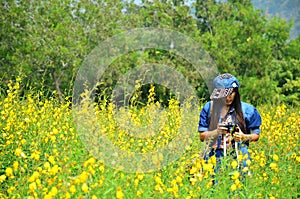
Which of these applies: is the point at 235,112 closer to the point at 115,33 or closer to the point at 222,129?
the point at 222,129

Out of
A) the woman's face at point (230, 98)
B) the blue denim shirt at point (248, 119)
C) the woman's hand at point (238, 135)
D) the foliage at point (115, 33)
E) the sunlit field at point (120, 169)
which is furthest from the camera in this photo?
the foliage at point (115, 33)

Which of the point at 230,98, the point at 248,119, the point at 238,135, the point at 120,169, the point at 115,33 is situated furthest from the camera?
the point at 115,33

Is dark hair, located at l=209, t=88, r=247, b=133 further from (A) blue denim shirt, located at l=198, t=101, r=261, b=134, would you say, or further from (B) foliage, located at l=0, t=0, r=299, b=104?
(B) foliage, located at l=0, t=0, r=299, b=104

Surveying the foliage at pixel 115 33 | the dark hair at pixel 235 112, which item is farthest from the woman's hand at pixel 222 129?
the foliage at pixel 115 33

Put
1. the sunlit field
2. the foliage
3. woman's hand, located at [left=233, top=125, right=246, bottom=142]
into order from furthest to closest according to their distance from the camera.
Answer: the foliage, woman's hand, located at [left=233, top=125, right=246, bottom=142], the sunlit field

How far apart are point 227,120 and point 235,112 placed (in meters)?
0.09

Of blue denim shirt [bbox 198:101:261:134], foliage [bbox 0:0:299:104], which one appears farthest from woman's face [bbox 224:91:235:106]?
foliage [bbox 0:0:299:104]

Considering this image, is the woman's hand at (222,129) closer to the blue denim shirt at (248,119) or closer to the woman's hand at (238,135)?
the woman's hand at (238,135)

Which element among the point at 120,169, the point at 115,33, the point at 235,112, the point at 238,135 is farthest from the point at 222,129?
the point at 115,33

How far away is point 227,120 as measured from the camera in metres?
4.04

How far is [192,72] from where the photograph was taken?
2064cm

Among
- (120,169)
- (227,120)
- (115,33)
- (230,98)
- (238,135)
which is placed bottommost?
(120,169)

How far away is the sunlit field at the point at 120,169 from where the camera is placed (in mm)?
2877

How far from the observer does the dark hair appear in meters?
4.02
